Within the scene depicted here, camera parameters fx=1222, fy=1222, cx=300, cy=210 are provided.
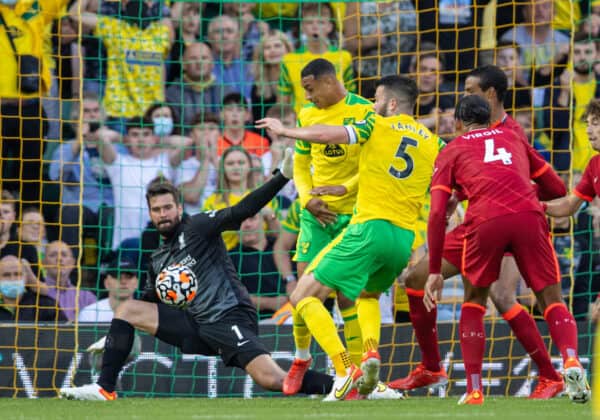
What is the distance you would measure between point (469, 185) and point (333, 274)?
3.28 ft

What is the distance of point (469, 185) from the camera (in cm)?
724

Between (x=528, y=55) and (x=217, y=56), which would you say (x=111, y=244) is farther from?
(x=528, y=55)

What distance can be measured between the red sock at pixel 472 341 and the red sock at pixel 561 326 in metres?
0.40

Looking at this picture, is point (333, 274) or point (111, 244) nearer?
point (333, 274)

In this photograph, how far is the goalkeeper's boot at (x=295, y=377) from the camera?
25.7 feet

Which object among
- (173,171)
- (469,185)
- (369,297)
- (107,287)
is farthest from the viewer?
(173,171)

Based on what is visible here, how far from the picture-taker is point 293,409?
22.9ft

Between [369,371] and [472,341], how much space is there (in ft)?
2.11

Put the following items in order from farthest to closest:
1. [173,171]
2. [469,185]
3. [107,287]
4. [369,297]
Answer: [173,171] → [107,287] → [369,297] → [469,185]

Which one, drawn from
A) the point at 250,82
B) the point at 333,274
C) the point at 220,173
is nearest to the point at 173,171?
the point at 220,173

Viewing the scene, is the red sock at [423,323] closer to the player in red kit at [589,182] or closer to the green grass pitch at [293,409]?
the green grass pitch at [293,409]

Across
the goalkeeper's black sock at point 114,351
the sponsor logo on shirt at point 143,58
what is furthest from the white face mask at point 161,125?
the goalkeeper's black sock at point 114,351

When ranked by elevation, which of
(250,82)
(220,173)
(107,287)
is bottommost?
(107,287)

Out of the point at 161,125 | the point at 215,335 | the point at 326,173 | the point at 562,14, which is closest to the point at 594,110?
the point at 326,173
